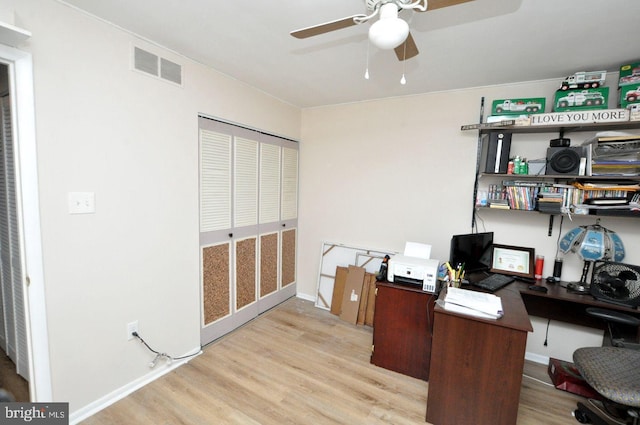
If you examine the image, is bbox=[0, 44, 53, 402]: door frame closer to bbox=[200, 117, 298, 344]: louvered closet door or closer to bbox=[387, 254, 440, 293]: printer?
bbox=[200, 117, 298, 344]: louvered closet door

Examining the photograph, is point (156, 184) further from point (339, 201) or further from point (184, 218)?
point (339, 201)

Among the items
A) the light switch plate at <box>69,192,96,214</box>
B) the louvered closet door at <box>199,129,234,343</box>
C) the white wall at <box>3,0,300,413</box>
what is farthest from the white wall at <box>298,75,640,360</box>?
the light switch plate at <box>69,192,96,214</box>

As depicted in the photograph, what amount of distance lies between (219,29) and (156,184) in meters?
1.21

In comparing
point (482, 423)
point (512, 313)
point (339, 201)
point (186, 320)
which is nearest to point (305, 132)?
point (339, 201)

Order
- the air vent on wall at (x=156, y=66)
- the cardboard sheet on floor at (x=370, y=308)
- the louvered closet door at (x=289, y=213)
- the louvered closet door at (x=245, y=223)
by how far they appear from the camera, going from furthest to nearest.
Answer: the louvered closet door at (x=289, y=213) < the cardboard sheet on floor at (x=370, y=308) < the louvered closet door at (x=245, y=223) < the air vent on wall at (x=156, y=66)

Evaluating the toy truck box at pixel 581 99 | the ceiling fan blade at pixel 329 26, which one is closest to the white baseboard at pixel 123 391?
the ceiling fan blade at pixel 329 26

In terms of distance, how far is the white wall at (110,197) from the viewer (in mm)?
1599

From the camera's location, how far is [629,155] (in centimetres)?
209

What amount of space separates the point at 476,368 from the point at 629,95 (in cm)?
232

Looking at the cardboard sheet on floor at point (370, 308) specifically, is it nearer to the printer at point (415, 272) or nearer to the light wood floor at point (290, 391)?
the light wood floor at point (290, 391)

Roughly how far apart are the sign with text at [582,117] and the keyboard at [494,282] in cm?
136

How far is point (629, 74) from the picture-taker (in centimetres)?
206

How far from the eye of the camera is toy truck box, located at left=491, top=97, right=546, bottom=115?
2.38 meters

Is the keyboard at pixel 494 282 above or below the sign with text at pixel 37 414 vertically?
above
